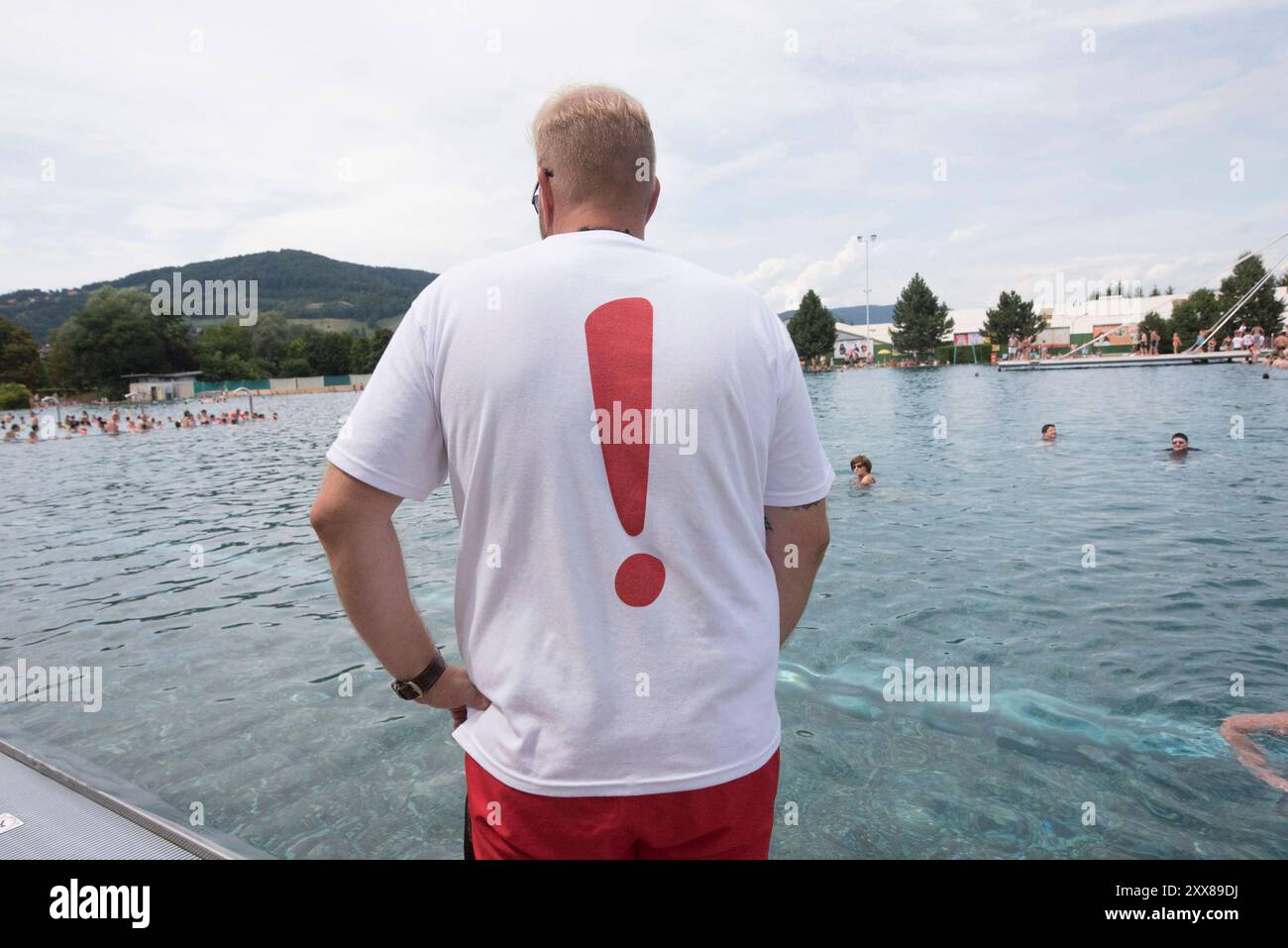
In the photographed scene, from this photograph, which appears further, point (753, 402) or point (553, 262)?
point (753, 402)

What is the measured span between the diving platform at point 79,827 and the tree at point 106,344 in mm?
99603

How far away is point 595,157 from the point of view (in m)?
1.56

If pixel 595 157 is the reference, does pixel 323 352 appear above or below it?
above

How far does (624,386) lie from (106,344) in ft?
338

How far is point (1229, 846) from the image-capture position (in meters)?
4.27

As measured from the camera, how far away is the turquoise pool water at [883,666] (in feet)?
15.6

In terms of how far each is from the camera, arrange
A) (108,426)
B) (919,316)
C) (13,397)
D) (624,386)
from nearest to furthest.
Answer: (624,386) → (108,426) → (13,397) → (919,316)

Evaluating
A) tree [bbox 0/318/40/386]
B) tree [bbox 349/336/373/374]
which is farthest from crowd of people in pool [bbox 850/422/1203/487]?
tree [bbox 349/336/373/374]

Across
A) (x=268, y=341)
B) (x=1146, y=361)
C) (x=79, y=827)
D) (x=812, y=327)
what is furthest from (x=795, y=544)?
(x=268, y=341)

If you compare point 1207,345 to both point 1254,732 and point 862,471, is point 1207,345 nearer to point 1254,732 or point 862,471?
point 862,471

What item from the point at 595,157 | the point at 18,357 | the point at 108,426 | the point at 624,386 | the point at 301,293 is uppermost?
the point at 301,293

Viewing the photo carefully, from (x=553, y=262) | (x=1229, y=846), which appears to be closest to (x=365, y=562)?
(x=553, y=262)
